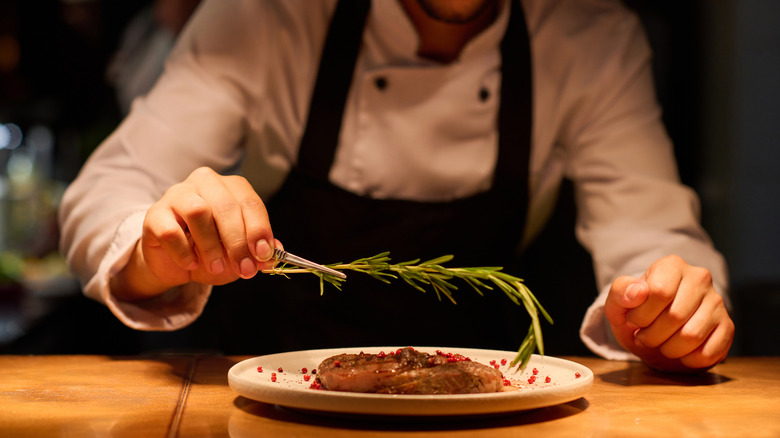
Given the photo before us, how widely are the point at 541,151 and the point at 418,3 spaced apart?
1.82ft

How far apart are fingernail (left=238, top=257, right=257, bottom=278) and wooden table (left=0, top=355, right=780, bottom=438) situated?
0.60 feet

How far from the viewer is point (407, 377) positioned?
0.98 metres

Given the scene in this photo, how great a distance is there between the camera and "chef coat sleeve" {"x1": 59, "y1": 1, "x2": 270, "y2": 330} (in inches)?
59.1

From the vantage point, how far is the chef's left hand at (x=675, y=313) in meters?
1.26

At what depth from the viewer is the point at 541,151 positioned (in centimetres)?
216

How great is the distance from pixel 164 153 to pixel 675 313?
1.21 m

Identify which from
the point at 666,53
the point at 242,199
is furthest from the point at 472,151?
the point at 666,53

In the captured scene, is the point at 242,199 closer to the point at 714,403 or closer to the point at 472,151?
the point at 714,403

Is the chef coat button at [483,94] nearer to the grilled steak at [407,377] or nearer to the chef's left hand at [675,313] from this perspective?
the chef's left hand at [675,313]

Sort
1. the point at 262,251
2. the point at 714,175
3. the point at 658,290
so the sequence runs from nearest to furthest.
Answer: the point at 262,251 → the point at 658,290 → the point at 714,175

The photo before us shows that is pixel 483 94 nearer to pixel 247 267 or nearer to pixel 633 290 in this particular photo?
pixel 633 290

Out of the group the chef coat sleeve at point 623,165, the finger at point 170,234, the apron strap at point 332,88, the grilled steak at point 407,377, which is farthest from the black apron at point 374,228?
the grilled steak at point 407,377

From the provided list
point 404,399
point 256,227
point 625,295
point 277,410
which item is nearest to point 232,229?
point 256,227

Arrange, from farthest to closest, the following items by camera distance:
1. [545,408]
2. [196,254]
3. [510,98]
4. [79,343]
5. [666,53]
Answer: [79,343] < [666,53] < [510,98] < [196,254] < [545,408]
